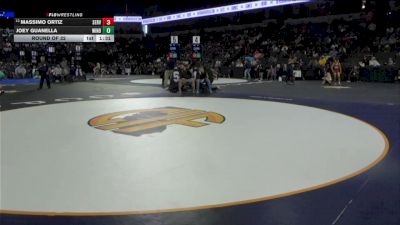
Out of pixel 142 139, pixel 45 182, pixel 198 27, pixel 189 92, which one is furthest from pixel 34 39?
pixel 198 27

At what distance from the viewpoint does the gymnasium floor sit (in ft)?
10.5

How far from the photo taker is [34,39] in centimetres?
2022

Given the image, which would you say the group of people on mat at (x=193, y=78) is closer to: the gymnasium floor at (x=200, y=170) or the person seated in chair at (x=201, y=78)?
the person seated in chair at (x=201, y=78)

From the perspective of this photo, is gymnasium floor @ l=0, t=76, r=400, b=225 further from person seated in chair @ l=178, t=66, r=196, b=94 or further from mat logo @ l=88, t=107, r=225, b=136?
person seated in chair @ l=178, t=66, r=196, b=94

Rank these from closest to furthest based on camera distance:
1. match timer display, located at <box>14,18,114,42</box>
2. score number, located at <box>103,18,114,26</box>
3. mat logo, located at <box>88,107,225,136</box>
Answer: mat logo, located at <box>88,107,225,136</box>, match timer display, located at <box>14,18,114,42</box>, score number, located at <box>103,18,114,26</box>

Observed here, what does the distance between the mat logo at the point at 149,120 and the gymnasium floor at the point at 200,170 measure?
4 cm

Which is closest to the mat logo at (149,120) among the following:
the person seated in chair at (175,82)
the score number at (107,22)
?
the person seated in chair at (175,82)

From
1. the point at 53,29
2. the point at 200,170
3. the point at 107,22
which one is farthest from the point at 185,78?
the point at 200,170

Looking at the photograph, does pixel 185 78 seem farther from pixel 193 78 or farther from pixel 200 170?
pixel 200 170

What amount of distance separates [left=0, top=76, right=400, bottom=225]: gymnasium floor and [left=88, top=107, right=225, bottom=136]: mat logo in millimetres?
35

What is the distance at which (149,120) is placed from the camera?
7.92 m

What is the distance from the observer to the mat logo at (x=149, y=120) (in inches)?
276

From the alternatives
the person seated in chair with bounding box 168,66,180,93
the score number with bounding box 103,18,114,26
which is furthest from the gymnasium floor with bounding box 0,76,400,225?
the score number with bounding box 103,18,114,26

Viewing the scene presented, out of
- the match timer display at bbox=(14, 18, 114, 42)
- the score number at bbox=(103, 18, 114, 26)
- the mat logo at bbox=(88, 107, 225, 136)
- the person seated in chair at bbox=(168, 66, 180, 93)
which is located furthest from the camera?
the score number at bbox=(103, 18, 114, 26)
